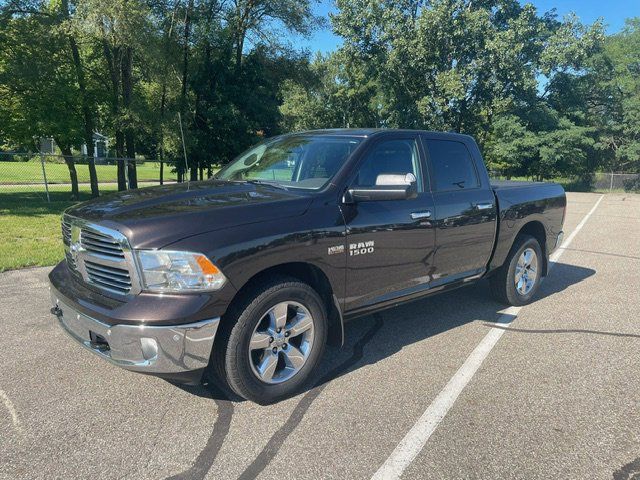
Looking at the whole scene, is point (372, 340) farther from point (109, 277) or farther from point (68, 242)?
point (68, 242)

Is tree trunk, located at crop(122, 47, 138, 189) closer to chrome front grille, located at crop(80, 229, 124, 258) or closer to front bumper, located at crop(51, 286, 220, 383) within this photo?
chrome front grille, located at crop(80, 229, 124, 258)

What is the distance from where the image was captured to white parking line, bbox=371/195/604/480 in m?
2.73

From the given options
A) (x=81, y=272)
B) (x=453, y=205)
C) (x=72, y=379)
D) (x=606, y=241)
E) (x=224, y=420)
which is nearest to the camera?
(x=224, y=420)

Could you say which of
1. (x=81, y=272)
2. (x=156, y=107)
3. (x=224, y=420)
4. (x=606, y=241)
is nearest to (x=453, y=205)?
(x=224, y=420)

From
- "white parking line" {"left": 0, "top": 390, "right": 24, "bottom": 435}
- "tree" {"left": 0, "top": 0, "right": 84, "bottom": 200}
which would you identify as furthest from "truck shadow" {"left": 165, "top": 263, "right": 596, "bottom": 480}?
"tree" {"left": 0, "top": 0, "right": 84, "bottom": 200}

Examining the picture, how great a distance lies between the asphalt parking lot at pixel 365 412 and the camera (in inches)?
108

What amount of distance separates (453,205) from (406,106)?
31.6m

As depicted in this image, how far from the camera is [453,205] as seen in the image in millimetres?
4652

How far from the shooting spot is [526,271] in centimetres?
587

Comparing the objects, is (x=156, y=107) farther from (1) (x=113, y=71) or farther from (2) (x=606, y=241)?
(2) (x=606, y=241)

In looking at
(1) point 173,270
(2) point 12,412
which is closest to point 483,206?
(1) point 173,270

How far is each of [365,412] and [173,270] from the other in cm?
160

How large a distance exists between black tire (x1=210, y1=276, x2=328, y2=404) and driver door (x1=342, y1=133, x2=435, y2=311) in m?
0.52

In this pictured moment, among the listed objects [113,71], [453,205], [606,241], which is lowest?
[606,241]
